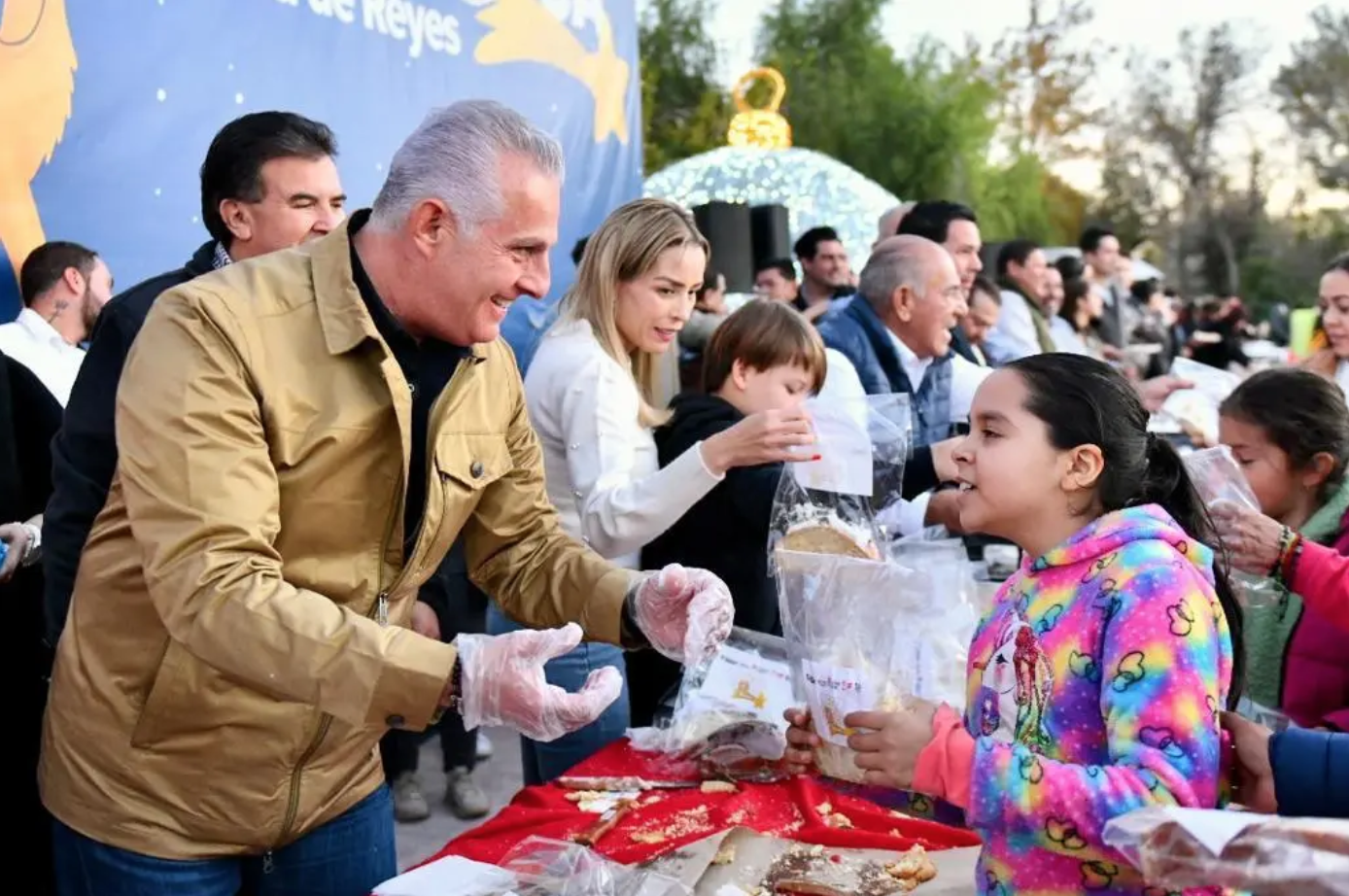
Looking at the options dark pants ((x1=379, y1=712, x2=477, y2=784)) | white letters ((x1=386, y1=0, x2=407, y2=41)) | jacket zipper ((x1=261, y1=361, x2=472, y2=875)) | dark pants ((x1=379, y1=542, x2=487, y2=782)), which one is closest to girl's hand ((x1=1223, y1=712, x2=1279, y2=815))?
jacket zipper ((x1=261, y1=361, x2=472, y2=875))

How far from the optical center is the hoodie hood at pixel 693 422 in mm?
2691

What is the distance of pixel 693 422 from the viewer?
8.89 feet

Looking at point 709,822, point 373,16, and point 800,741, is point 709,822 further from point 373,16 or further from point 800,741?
point 373,16

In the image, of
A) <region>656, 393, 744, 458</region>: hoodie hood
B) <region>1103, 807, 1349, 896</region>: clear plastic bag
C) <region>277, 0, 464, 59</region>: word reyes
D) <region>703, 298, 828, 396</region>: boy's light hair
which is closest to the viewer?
<region>1103, 807, 1349, 896</region>: clear plastic bag

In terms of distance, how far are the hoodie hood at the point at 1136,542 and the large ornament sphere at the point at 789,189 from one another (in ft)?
22.9

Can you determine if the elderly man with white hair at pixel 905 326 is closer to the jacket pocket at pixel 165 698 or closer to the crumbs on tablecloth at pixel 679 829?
the crumbs on tablecloth at pixel 679 829

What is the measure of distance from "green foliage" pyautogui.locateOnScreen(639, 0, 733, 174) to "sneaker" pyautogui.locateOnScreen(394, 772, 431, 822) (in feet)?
51.1

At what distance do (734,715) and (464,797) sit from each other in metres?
2.02

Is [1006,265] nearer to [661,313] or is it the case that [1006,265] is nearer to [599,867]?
[661,313]

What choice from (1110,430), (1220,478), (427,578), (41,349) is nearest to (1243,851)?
(1110,430)

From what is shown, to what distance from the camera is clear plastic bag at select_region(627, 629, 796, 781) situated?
6.91ft

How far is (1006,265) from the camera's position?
258 inches

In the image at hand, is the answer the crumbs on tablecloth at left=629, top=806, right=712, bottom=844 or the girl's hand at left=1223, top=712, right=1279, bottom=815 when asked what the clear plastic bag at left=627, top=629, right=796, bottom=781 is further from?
A: the girl's hand at left=1223, top=712, right=1279, bottom=815

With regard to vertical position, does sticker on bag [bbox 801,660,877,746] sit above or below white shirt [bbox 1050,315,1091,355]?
below
